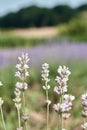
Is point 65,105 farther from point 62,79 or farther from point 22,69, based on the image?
point 22,69

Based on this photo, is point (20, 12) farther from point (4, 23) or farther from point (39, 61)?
point (39, 61)

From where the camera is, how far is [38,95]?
7188 mm

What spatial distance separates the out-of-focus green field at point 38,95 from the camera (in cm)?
586

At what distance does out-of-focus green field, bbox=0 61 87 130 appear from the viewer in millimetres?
5863

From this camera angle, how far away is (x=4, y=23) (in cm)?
4512

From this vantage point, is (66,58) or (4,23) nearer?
(66,58)

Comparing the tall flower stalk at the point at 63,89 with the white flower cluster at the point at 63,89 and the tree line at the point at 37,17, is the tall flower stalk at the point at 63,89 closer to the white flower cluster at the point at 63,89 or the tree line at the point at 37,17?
the white flower cluster at the point at 63,89

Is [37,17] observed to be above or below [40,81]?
above

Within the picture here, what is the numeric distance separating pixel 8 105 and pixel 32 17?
130 feet

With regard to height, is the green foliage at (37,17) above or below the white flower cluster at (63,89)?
above

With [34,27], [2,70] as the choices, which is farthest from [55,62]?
[34,27]

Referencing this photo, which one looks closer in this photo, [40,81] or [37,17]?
[40,81]

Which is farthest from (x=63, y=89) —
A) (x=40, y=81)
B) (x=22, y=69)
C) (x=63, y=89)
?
(x=40, y=81)

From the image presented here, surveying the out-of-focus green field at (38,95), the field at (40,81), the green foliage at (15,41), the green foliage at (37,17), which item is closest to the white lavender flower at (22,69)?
the field at (40,81)
